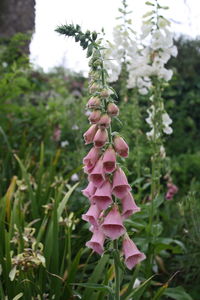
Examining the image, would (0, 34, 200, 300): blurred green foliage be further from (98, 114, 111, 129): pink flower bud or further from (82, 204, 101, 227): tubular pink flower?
(82, 204, 101, 227): tubular pink flower

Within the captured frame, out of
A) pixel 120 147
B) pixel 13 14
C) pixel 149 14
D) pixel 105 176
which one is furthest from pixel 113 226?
pixel 13 14

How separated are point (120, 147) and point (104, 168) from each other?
0.31 ft

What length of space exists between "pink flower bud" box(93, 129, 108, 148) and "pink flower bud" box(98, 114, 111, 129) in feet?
0.07

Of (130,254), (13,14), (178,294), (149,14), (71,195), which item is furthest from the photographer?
(13,14)

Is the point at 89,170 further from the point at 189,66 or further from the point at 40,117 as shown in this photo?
the point at 189,66

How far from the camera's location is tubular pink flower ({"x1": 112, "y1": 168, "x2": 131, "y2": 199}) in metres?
1.41

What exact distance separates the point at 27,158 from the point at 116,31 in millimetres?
1345

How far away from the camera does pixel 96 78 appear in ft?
4.69

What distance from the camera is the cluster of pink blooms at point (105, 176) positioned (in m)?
1.40

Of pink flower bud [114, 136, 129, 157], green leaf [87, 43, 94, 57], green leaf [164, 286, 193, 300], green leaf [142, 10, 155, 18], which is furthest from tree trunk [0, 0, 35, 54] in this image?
pink flower bud [114, 136, 129, 157]

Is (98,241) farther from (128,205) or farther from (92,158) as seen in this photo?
(92,158)

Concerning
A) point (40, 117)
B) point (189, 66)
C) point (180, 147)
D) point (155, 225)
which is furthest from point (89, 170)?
point (189, 66)

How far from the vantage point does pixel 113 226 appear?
1.45 meters

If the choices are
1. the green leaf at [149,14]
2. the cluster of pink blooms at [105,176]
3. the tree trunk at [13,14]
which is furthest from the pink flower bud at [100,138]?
the tree trunk at [13,14]
